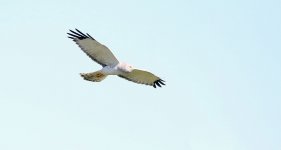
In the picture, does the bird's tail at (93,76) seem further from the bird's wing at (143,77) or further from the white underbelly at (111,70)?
Answer: the bird's wing at (143,77)

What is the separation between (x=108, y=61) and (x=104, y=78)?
2.09ft

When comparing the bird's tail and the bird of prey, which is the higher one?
the bird of prey

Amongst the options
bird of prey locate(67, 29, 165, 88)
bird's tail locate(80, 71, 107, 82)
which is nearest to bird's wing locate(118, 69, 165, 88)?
bird of prey locate(67, 29, 165, 88)

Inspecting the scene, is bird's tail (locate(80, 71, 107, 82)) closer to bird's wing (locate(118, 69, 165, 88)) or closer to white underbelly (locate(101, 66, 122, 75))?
white underbelly (locate(101, 66, 122, 75))

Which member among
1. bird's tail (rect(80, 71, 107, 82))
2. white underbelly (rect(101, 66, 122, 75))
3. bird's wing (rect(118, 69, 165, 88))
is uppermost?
bird's wing (rect(118, 69, 165, 88))

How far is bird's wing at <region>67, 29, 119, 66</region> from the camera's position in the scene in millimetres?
12336

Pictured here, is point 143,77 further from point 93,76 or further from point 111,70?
point 93,76

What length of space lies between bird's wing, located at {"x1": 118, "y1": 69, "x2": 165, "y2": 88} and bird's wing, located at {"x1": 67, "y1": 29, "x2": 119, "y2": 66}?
483mm

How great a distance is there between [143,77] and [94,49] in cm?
149

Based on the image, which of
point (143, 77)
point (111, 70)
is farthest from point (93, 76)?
point (143, 77)

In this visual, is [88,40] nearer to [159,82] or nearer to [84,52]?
[84,52]

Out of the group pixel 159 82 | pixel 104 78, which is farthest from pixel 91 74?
pixel 159 82

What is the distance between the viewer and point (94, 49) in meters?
12.5

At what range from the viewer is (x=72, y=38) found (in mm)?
12773
